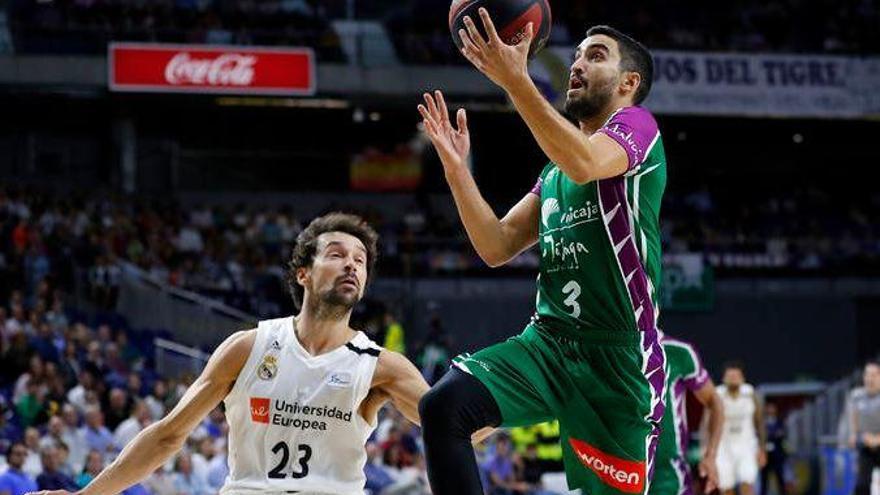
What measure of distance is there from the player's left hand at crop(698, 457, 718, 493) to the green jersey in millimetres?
6093

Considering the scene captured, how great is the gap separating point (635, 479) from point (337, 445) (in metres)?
1.23

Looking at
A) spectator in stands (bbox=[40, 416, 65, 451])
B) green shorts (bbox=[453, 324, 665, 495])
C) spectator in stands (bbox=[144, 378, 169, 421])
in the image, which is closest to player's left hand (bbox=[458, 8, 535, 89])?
green shorts (bbox=[453, 324, 665, 495])

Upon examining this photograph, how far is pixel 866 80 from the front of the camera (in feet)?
103

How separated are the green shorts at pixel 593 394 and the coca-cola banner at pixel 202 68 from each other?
22915 millimetres

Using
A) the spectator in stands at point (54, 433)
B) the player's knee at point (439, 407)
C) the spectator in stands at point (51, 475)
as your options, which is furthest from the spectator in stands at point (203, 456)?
the player's knee at point (439, 407)

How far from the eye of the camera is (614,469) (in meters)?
5.48

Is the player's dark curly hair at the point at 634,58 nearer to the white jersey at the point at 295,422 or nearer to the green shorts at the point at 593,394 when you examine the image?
the green shorts at the point at 593,394

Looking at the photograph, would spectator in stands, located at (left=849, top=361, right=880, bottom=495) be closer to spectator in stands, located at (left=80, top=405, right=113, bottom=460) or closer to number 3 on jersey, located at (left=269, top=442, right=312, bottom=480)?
spectator in stands, located at (left=80, top=405, right=113, bottom=460)

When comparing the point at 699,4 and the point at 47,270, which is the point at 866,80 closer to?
the point at 699,4

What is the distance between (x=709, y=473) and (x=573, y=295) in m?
6.35

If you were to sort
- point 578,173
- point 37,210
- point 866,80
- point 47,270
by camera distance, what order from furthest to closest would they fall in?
point 866,80 < point 37,210 < point 47,270 < point 578,173

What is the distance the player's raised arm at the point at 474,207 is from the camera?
5.80 meters

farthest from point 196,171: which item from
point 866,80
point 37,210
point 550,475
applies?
point 550,475

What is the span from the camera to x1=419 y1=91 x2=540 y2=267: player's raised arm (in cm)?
580
